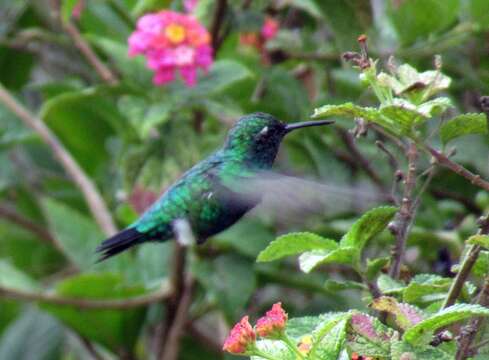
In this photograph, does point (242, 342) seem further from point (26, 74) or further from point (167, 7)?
point (26, 74)

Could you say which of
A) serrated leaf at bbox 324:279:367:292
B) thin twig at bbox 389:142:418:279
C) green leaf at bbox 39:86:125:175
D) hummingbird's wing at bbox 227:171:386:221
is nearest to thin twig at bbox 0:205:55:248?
green leaf at bbox 39:86:125:175

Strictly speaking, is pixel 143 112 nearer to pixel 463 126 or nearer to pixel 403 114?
pixel 463 126

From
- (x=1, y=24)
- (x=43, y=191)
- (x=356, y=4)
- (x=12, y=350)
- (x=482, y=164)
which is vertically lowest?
(x=12, y=350)

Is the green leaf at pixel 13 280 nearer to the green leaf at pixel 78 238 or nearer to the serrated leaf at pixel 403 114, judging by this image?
the green leaf at pixel 78 238

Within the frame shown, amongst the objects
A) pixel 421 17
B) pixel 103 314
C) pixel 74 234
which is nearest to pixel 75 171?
pixel 74 234

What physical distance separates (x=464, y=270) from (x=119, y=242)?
2.87ft

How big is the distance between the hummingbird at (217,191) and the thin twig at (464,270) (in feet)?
1.92

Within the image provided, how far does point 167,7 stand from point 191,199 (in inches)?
38.7

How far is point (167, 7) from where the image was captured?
3072 millimetres

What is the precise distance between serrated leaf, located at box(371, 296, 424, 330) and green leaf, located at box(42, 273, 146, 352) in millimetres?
1550

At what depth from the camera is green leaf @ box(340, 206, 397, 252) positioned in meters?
1.55

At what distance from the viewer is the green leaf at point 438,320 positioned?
129 cm

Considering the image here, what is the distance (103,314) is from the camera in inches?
123

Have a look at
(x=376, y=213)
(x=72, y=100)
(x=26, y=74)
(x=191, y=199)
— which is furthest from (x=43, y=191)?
(x=376, y=213)
